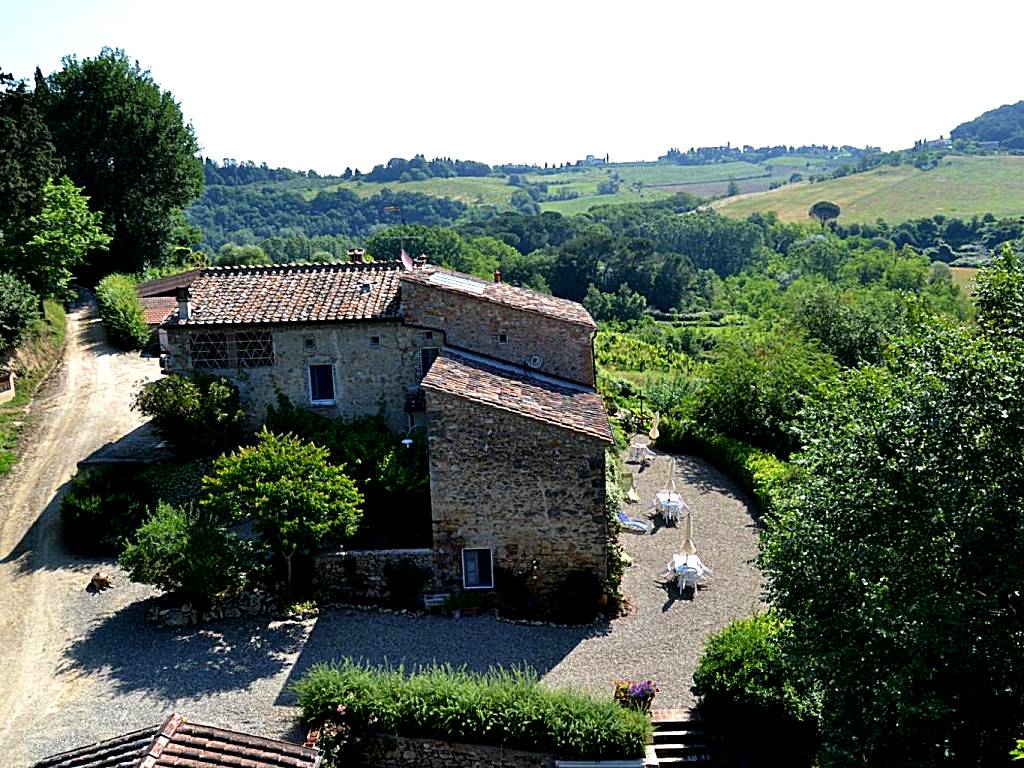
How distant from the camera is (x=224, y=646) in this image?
60.4ft

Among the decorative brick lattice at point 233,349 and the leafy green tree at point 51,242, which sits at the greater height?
the leafy green tree at point 51,242

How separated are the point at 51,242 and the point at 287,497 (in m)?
23.2

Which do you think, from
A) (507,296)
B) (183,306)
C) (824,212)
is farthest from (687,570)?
(824,212)

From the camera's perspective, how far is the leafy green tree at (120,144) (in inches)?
1796

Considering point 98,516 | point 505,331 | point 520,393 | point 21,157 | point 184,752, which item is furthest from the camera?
point 21,157

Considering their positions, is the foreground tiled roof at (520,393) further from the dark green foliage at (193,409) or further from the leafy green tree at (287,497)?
the dark green foliage at (193,409)

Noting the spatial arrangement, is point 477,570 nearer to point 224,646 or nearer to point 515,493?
point 515,493

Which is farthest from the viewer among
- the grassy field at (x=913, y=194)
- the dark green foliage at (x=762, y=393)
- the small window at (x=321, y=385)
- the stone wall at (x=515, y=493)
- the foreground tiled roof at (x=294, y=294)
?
the grassy field at (x=913, y=194)

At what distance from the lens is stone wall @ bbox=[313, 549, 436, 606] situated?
66.1 feet

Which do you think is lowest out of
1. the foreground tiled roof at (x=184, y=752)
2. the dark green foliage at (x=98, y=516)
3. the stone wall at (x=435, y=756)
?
the stone wall at (x=435, y=756)

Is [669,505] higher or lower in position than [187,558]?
lower

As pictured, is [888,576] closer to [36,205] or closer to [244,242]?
[36,205]

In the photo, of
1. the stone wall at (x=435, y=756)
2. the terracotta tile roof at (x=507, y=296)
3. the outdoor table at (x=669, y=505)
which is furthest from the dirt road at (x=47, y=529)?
the outdoor table at (x=669, y=505)

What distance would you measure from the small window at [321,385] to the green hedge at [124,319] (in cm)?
1667
